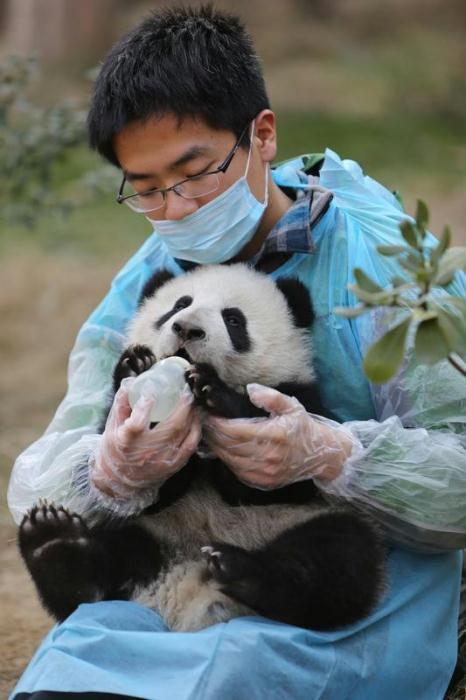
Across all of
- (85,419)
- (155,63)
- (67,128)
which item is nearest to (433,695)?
(85,419)

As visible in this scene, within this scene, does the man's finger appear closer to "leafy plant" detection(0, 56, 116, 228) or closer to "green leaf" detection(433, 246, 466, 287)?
"green leaf" detection(433, 246, 466, 287)

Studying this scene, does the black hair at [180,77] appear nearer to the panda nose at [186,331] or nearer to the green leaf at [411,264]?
the panda nose at [186,331]

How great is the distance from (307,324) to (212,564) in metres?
0.59

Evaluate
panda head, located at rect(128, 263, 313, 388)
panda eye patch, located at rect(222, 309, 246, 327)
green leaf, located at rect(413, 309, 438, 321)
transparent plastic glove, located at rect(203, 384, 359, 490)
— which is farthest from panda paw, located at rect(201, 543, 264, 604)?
green leaf, located at rect(413, 309, 438, 321)

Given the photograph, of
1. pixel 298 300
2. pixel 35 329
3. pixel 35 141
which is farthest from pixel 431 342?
pixel 35 329

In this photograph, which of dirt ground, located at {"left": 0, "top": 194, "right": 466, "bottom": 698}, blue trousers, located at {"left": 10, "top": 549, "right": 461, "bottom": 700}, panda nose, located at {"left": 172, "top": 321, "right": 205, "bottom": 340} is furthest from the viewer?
dirt ground, located at {"left": 0, "top": 194, "right": 466, "bottom": 698}

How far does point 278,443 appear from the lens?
2312 mm

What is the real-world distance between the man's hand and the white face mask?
0.40 m

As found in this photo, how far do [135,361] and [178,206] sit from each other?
1.11ft

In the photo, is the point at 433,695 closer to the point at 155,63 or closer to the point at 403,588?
the point at 403,588

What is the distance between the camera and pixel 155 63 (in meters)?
2.55

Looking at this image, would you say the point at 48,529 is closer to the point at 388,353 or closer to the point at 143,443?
the point at 143,443

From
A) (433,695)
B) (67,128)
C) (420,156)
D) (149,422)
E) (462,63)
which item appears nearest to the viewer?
(149,422)

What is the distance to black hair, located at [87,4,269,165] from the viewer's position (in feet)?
8.29
